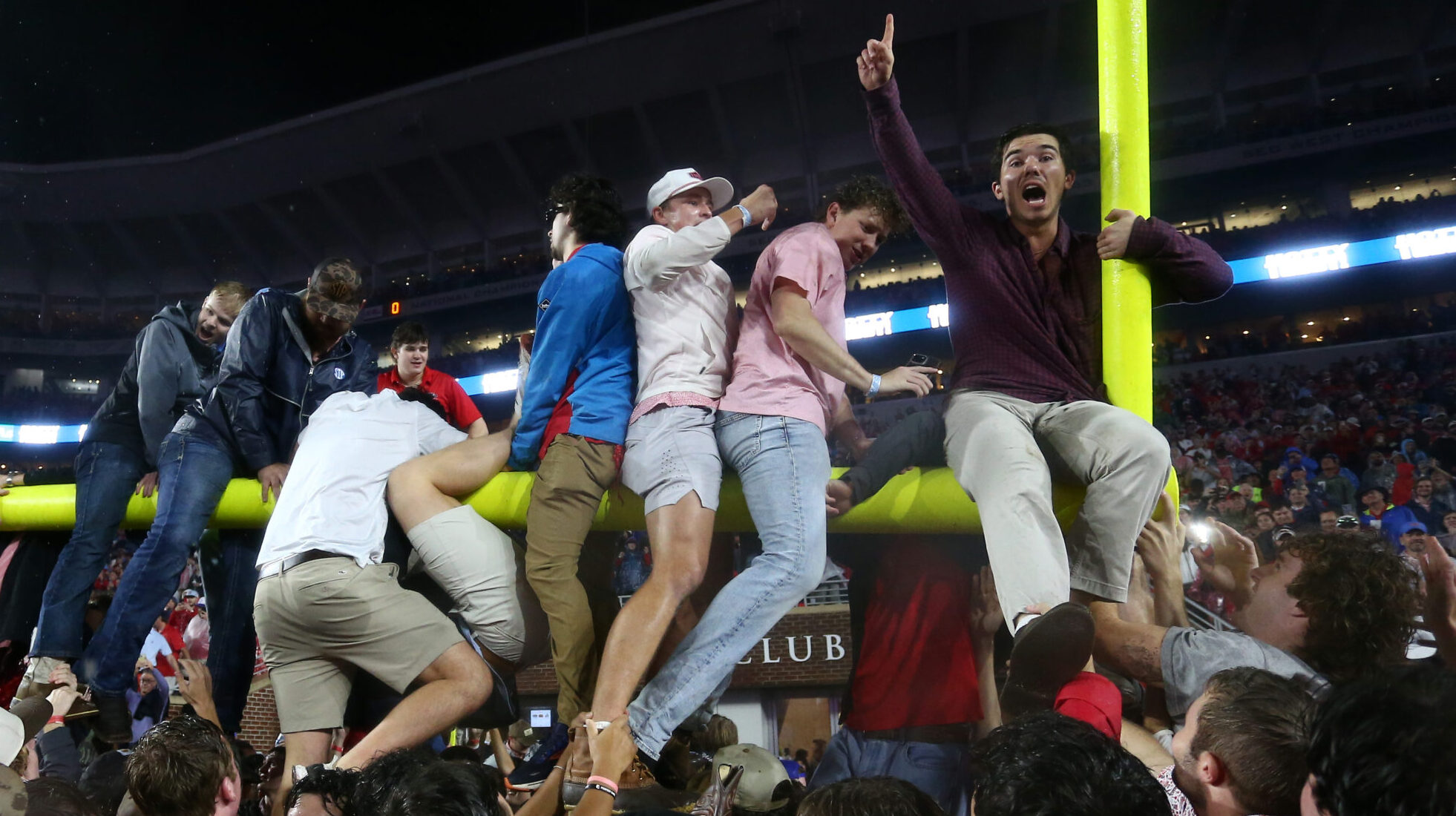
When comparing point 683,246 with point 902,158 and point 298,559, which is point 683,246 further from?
point 298,559

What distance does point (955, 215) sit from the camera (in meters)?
2.36

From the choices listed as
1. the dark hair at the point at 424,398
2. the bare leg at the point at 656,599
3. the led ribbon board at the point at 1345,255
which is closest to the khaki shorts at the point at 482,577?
the bare leg at the point at 656,599

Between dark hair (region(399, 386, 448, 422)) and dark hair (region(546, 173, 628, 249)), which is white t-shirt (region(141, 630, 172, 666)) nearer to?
dark hair (region(399, 386, 448, 422))

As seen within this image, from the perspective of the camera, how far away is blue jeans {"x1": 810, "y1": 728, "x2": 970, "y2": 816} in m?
2.52

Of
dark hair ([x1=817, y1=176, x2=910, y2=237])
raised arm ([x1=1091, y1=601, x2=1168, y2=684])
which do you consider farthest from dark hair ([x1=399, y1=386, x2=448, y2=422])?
raised arm ([x1=1091, y1=601, x2=1168, y2=684])

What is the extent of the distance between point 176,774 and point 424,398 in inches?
51.9

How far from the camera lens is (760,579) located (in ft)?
7.16

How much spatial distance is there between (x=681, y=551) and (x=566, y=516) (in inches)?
12.6

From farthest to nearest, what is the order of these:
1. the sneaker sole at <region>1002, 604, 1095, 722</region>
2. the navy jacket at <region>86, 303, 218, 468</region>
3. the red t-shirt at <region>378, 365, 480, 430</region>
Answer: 1. the red t-shirt at <region>378, 365, 480, 430</region>
2. the navy jacket at <region>86, 303, 218, 468</region>
3. the sneaker sole at <region>1002, 604, 1095, 722</region>

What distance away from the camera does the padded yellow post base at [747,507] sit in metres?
2.31

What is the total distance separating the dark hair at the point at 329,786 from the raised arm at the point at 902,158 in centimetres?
180

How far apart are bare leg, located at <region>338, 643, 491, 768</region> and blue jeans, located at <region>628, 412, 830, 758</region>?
517 mm

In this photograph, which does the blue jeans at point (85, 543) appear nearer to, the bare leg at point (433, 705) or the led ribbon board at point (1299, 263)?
the bare leg at point (433, 705)

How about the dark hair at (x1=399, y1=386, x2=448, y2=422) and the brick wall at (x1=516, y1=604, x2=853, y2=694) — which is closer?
the dark hair at (x1=399, y1=386, x2=448, y2=422)
